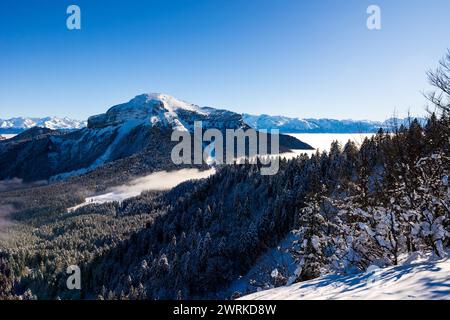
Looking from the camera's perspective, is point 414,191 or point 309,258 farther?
point 309,258

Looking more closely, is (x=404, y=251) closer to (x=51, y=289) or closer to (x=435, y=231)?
(x=435, y=231)

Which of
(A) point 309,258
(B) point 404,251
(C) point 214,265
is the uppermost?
(B) point 404,251

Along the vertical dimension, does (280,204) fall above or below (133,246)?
above
